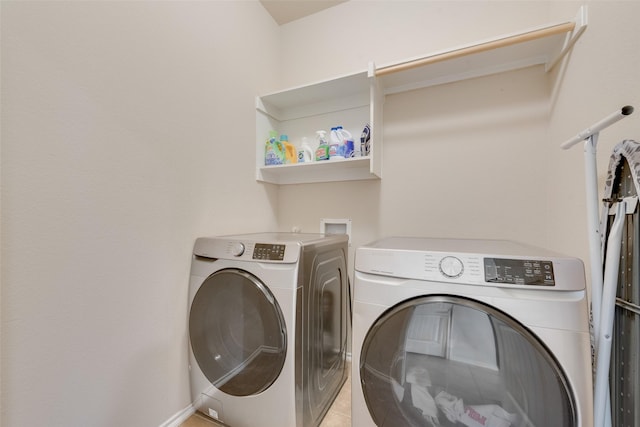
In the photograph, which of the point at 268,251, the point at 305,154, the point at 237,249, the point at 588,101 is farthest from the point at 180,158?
the point at 588,101

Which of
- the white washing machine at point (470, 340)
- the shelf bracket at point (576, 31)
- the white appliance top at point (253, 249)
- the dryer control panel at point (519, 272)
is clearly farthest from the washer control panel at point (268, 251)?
the shelf bracket at point (576, 31)

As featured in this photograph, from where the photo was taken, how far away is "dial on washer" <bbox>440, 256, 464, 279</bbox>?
0.72 m

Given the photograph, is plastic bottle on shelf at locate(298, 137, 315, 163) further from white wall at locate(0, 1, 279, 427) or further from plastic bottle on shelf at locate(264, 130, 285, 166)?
white wall at locate(0, 1, 279, 427)

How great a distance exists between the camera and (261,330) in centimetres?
102

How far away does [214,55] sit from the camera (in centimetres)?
136

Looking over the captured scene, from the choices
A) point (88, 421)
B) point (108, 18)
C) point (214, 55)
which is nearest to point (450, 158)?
point (214, 55)

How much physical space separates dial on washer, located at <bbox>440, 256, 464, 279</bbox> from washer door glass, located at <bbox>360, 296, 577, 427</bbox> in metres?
0.07

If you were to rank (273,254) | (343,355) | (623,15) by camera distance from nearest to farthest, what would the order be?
(623,15)
(273,254)
(343,355)

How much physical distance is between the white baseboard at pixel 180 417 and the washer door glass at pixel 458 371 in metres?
0.94

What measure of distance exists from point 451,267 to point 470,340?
0.76 ft

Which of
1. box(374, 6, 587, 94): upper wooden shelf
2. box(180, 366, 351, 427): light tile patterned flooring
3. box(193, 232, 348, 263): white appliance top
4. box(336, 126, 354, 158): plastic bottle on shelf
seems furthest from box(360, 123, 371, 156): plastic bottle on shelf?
box(180, 366, 351, 427): light tile patterned flooring

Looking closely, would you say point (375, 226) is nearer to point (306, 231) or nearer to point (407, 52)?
point (306, 231)

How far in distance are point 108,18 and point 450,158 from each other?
1.70m

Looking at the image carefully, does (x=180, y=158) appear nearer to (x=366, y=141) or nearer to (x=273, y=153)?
(x=273, y=153)
